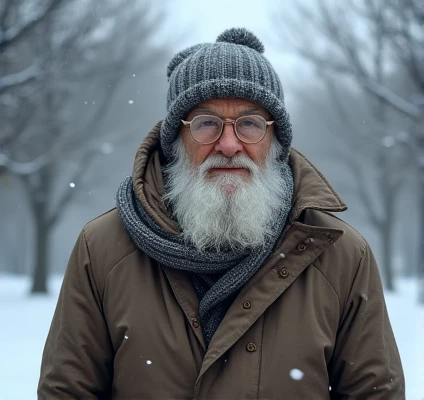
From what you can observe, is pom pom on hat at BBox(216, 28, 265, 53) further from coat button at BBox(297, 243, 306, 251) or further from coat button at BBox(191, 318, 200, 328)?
coat button at BBox(191, 318, 200, 328)

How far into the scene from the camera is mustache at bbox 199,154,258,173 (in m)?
2.55

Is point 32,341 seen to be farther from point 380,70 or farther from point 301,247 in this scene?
point 380,70

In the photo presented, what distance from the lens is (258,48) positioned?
2.84 meters

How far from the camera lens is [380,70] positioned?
17016 mm

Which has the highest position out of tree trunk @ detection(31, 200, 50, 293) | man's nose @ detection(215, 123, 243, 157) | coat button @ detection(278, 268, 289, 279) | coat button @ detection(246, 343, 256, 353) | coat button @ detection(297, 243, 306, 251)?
tree trunk @ detection(31, 200, 50, 293)

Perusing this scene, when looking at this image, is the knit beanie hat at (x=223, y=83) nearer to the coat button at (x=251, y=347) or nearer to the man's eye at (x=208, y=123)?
the man's eye at (x=208, y=123)

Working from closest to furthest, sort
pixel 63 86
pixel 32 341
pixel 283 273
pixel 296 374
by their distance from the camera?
1. pixel 296 374
2. pixel 283 273
3. pixel 32 341
4. pixel 63 86

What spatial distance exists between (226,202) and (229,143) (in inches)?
9.7

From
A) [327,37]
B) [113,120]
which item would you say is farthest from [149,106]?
[327,37]

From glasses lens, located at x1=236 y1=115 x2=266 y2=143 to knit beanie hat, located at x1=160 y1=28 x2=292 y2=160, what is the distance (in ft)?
0.22

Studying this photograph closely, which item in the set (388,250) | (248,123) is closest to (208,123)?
(248,123)

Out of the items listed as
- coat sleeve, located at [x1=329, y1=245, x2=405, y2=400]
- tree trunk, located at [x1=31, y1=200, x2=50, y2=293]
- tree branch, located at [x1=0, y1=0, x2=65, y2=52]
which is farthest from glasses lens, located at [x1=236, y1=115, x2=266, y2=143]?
tree trunk, located at [x1=31, y1=200, x2=50, y2=293]

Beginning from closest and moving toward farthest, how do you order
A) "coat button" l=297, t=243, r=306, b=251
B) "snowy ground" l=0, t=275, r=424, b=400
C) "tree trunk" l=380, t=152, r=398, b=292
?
"coat button" l=297, t=243, r=306, b=251
"snowy ground" l=0, t=275, r=424, b=400
"tree trunk" l=380, t=152, r=398, b=292

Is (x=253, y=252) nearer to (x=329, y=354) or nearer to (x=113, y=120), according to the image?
(x=329, y=354)
